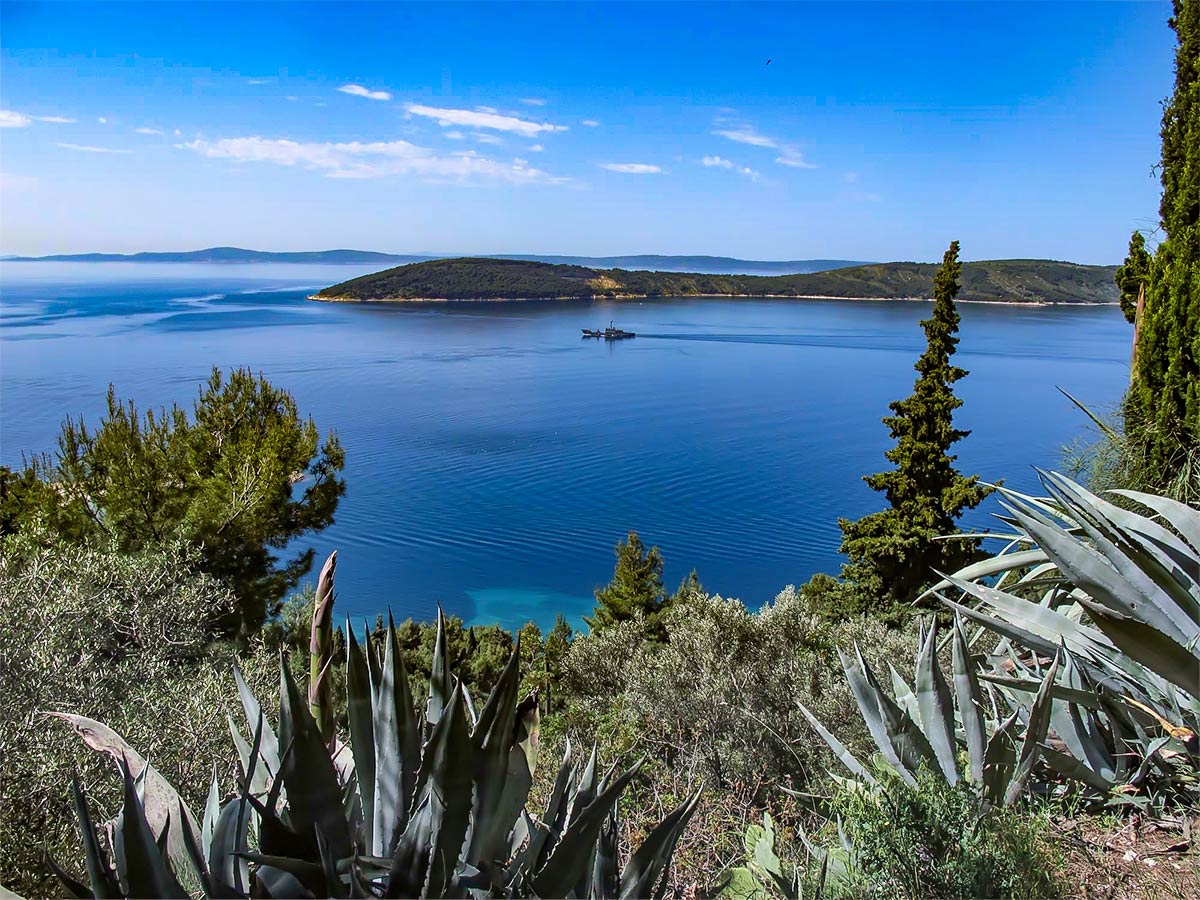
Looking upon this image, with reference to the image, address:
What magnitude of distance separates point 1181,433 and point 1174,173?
7.86 ft

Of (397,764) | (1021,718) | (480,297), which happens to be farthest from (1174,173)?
(480,297)

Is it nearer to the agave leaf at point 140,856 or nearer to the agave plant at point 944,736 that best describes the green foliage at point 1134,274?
the agave plant at point 944,736

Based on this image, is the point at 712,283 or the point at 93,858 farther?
the point at 712,283

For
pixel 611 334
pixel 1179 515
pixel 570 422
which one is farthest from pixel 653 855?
pixel 611 334

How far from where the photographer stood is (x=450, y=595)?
26172 millimetres

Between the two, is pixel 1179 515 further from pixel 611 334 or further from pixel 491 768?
pixel 611 334

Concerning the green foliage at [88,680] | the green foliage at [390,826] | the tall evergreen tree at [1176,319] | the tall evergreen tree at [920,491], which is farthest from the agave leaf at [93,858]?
the tall evergreen tree at [920,491]

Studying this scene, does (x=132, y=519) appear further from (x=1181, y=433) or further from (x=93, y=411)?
(x=93, y=411)

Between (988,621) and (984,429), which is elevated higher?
(988,621)

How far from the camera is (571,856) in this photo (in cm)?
171

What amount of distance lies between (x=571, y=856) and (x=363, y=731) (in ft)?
1.67

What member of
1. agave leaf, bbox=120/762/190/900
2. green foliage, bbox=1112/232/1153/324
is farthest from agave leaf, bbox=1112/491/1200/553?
green foliage, bbox=1112/232/1153/324

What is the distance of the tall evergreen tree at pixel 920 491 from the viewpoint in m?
13.9

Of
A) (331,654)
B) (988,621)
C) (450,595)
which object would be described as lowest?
(450,595)
